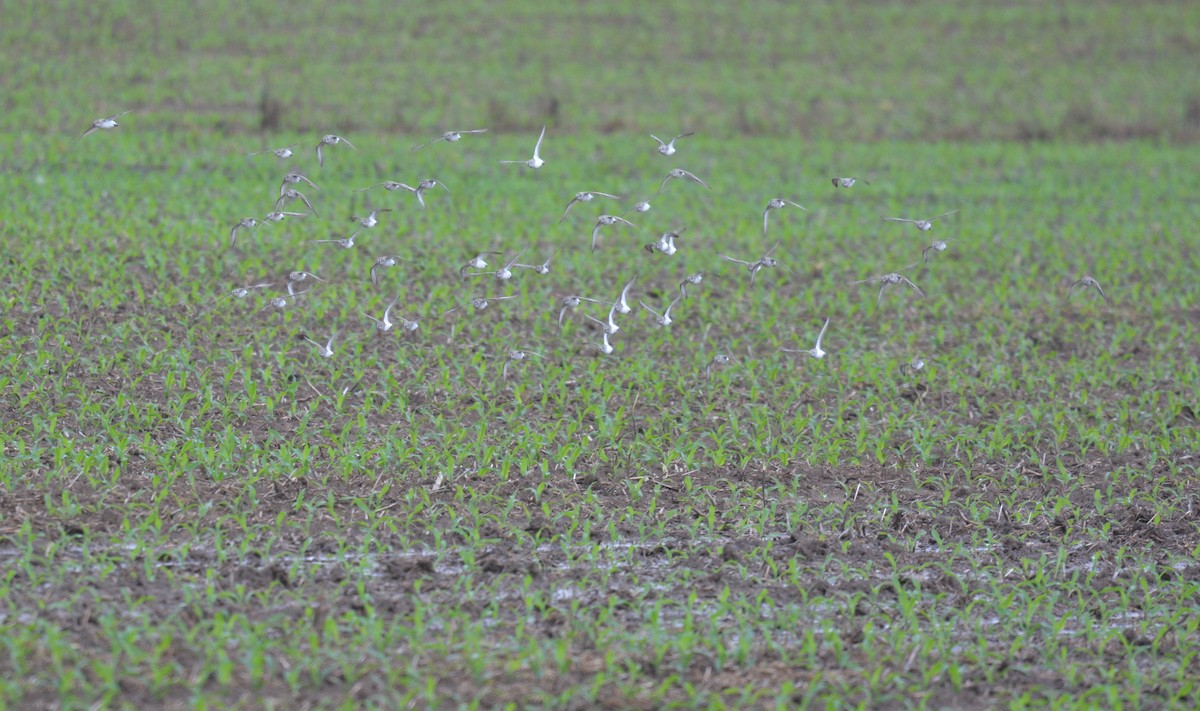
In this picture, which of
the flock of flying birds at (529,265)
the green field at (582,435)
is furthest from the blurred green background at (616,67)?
the flock of flying birds at (529,265)

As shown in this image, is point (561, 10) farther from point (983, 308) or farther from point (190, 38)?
point (983, 308)

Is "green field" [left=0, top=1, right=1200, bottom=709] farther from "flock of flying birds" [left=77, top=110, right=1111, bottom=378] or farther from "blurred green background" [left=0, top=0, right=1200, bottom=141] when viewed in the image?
"blurred green background" [left=0, top=0, right=1200, bottom=141]

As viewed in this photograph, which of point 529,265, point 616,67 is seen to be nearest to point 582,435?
point 529,265

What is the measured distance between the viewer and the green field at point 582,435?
13.5 ft

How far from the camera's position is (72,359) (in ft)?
21.7

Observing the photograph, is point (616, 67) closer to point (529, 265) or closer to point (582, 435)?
point (529, 265)

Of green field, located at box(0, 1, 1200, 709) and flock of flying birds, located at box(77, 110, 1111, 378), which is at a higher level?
flock of flying birds, located at box(77, 110, 1111, 378)

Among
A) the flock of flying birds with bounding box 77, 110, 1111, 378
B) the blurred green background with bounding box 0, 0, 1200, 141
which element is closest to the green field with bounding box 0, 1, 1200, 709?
the flock of flying birds with bounding box 77, 110, 1111, 378

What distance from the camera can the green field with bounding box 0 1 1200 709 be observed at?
13.5 ft

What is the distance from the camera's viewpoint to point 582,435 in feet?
20.2

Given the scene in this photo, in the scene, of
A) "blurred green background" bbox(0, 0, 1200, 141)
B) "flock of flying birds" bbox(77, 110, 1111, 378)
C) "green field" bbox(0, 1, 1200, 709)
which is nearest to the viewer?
"green field" bbox(0, 1, 1200, 709)

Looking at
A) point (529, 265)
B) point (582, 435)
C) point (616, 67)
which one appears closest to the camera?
point (582, 435)

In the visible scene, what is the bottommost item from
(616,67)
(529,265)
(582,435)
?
(582,435)

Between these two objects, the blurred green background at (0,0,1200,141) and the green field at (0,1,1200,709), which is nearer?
the green field at (0,1,1200,709)
